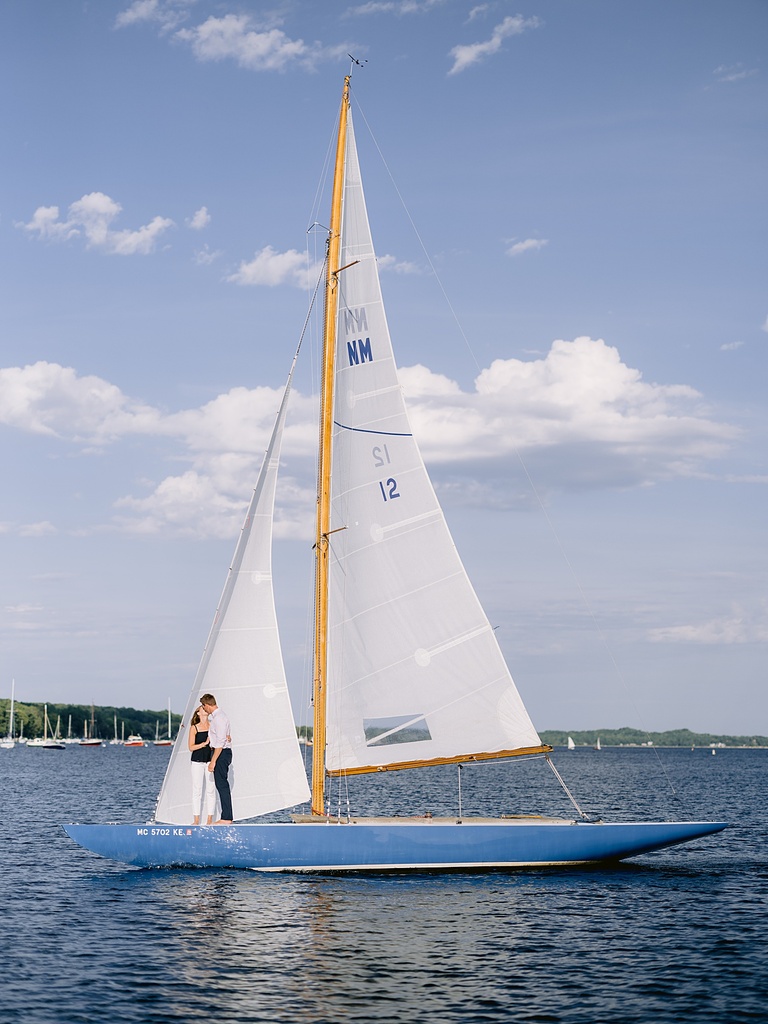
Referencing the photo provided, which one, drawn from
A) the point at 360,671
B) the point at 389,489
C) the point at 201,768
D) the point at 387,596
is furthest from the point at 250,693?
the point at 389,489

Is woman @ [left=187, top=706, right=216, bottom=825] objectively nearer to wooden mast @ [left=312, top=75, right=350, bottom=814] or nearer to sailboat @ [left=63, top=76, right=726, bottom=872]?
sailboat @ [left=63, top=76, right=726, bottom=872]

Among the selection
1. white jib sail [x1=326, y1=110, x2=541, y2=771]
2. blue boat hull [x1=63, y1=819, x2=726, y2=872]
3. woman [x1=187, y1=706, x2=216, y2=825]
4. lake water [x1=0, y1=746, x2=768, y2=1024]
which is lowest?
lake water [x1=0, y1=746, x2=768, y2=1024]

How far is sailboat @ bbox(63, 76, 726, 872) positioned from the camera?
22406 mm

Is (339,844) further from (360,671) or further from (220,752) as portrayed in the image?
(360,671)

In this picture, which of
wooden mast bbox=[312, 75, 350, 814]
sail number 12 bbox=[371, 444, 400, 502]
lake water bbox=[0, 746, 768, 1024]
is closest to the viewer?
lake water bbox=[0, 746, 768, 1024]

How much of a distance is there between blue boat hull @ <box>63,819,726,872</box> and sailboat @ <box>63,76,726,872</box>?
28 millimetres

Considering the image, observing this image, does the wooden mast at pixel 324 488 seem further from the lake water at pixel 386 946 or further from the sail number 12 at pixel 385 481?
the lake water at pixel 386 946

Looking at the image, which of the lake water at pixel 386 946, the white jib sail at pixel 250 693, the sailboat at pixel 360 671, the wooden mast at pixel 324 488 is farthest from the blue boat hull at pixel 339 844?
the wooden mast at pixel 324 488

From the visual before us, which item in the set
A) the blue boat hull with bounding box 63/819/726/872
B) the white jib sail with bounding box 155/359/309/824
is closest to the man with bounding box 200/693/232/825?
the white jib sail with bounding box 155/359/309/824

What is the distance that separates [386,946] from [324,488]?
31.6 feet

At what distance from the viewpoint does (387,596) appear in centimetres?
2372

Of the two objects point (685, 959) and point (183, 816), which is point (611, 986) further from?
point (183, 816)

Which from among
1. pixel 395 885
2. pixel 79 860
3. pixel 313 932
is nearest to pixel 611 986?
pixel 313 932

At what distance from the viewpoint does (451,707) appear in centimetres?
2355
